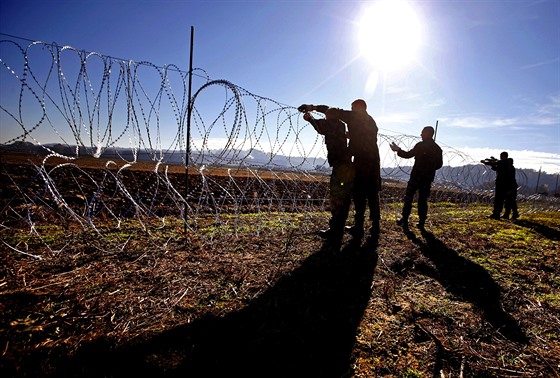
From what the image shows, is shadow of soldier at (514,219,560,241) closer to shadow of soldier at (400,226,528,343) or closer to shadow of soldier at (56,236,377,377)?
shadow of soldier at (400,226,528,343)

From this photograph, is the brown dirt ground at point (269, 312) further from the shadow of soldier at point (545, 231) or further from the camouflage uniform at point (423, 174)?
the shadow of soldier at point (545, 231)

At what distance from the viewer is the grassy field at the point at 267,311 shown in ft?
5.07

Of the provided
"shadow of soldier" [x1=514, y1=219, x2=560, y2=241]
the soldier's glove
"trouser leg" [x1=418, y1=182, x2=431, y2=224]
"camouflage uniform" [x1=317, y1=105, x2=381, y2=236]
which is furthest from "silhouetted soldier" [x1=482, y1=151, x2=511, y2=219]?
the soldier's glove

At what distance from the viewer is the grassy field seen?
5.07 ft

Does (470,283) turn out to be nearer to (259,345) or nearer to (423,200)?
(259,345)

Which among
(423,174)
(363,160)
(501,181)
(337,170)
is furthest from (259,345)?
(501,181)

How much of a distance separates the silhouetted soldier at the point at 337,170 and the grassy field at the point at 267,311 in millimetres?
521

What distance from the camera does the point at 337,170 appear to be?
410 centimetres

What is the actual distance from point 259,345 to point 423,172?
15.0ft

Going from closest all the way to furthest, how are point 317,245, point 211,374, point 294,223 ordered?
1. point 211,374
2. point 317,245
3. point 294,223

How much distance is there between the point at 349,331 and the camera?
73.2 inches

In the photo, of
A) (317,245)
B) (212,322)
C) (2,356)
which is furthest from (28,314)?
(317,245)

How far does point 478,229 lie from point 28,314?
6496 mm

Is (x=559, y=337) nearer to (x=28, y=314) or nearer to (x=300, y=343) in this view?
(x=300, y=343)
